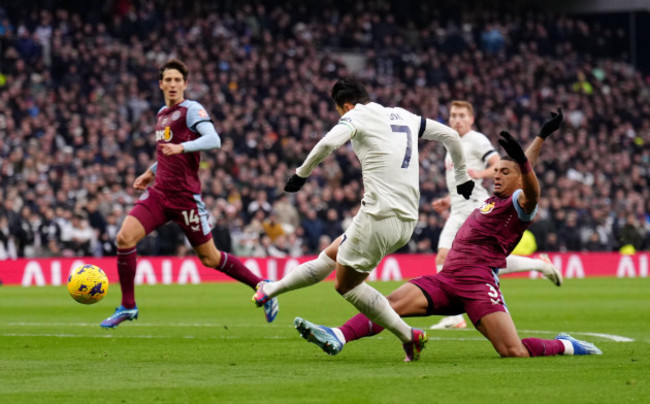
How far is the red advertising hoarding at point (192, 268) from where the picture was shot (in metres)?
21.4

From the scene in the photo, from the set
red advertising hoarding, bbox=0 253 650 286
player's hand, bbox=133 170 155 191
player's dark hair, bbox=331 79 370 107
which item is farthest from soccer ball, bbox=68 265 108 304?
red advertising hoarding, bbox=0 253 650 286

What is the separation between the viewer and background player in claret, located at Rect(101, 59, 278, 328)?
10.2 metres

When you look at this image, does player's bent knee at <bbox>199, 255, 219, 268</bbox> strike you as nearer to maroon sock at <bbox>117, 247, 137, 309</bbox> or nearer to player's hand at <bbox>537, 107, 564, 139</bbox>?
maroon sock at <bbox>117, 247, 137, 309</bbox>

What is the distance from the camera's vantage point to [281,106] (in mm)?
28484

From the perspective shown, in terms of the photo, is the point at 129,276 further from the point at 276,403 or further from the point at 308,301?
the point at 308,301

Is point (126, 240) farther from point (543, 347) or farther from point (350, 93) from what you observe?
point (543, 347)

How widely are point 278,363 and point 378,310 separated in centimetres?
80

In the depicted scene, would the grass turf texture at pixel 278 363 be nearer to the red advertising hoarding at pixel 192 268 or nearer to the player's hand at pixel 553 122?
the player's hand at pixel 553 122

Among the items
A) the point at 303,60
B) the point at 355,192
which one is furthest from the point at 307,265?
the point at 303,60

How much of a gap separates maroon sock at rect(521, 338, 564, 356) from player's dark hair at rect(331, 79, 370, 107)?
2.15 metres

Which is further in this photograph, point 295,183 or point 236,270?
point 236,270

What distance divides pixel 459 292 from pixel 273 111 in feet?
67.1

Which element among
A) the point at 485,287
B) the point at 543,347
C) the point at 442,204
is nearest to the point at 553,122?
the point at 485,287

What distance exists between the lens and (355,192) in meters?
26.2
